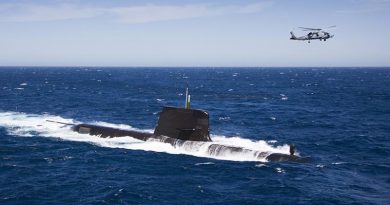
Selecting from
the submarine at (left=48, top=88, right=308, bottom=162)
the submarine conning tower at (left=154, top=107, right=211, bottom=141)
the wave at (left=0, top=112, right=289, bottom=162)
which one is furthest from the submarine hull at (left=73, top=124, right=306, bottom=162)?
the submarine conning tower at (left=154, top=107, right=211, bottom=141)

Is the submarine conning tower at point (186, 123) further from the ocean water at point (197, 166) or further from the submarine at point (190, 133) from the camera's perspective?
the ocean water at point (197, 166)

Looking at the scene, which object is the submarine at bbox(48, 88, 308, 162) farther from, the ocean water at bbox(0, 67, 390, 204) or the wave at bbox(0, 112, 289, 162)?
the ocean water at bbox(0, 67, 390, 204)

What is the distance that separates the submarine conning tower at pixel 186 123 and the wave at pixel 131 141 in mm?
955

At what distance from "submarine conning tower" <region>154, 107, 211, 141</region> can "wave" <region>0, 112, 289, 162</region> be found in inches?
37.6

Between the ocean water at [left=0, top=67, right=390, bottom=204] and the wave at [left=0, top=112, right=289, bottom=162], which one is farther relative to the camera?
the wave at [left=0, top=112, right=289, bottom=162]

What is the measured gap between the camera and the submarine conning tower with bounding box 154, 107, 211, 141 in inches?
1443

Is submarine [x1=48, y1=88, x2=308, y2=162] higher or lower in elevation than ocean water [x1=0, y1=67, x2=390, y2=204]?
higher

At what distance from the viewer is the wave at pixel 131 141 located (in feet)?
116

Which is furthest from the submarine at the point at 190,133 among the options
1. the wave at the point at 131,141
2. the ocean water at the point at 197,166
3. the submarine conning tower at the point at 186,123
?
the ocean water at the point at 197,166

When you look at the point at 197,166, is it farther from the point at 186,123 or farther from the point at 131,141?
the point at 131,141

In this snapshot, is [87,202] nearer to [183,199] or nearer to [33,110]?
[183,199]

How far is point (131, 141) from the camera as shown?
→ 136 feet

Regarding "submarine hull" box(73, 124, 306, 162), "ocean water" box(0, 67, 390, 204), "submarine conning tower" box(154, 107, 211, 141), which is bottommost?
"ocean water" box(0, 67, 390, 204)

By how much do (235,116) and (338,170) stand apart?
3294 centimetres
